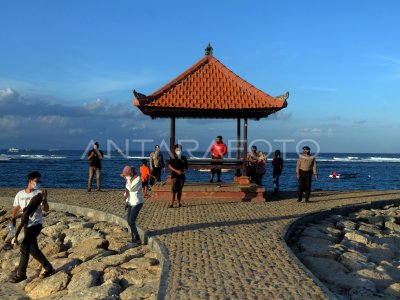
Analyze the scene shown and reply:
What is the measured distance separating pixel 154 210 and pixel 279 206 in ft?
12.4

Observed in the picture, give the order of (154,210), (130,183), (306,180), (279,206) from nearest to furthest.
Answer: (130,183)
(154,210)
(279,206)
(306,180)

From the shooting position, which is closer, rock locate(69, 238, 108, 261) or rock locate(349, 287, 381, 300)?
rock locate(349, 287, 381, 300)

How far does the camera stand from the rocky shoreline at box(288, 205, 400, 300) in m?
7.02

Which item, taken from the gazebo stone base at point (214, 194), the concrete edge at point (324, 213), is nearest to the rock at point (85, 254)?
the concrete edge at point (324, 213)

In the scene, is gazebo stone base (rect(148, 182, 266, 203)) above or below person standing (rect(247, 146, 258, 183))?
below

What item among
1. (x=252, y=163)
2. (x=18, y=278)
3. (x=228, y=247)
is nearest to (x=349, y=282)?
(x=228, y=247)

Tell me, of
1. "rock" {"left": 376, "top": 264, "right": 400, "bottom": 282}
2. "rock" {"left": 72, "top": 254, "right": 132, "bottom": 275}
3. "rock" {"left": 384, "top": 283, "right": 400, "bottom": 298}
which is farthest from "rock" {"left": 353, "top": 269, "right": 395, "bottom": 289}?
"rock" {"left": 72, "top": 254, "right": 132, "bottom": 275}

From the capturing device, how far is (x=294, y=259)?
755cm

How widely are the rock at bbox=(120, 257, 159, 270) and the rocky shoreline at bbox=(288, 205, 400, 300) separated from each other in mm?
2624

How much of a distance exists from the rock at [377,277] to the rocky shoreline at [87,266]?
129 inches

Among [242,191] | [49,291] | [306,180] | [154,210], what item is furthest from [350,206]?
[49,291]

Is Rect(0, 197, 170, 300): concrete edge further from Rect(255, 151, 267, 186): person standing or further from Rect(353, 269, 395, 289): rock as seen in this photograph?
Rect(255, 151, 267, 186): person standing

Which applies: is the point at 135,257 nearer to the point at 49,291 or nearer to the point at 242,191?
the point at 49,291

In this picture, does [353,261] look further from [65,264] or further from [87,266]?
[65,264]
